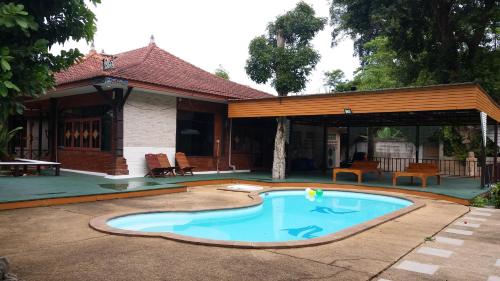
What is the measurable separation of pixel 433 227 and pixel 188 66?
41.3 feet

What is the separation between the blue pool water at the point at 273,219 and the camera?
661cm

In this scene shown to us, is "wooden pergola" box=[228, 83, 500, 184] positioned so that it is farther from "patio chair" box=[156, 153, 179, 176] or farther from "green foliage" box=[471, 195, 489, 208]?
"patio chair" box=[156, 153, 179, 176]

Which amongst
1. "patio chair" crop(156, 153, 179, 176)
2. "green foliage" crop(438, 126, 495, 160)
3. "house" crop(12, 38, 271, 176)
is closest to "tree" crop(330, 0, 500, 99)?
"green foliage" crop(438, 126, 495, 160)

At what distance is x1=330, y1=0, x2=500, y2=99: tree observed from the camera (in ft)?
53.4

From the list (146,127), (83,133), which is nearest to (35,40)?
(146,127)

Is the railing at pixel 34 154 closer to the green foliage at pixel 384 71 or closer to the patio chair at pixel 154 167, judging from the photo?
the patio chair at pixel 154 167

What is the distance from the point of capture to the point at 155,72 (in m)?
13.3

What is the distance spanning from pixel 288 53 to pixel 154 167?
1355 cm

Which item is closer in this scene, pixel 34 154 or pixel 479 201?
pixel 479 201

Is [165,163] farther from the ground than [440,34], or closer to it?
closer to it

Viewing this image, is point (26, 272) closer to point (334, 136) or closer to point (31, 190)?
point (31, 190)

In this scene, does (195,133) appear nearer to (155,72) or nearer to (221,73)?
(155,72)

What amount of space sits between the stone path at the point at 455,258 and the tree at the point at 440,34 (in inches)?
482

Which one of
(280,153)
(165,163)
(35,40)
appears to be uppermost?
(35,40)
